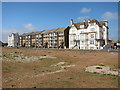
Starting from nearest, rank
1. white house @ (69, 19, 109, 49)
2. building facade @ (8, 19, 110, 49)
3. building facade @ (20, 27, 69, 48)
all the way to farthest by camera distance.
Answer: white house @ (69, 19, 109, 49) → building facade @ (8, 19, 110, 49) → building facade @ (20, 27, 69, 48)

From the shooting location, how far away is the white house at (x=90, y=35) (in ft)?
166

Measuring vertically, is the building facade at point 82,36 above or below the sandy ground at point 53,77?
above

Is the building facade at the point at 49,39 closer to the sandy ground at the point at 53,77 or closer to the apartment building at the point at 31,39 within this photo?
the apartment building at the point at 31,39

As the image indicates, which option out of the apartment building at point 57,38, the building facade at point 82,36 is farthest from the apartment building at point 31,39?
the apartment building at point 57,38

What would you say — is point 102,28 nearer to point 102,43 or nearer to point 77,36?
point 102,43

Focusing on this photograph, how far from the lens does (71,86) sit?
9.83m

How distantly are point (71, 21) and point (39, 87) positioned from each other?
56.0 m

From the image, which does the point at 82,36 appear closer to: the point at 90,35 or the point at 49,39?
the point at 90,35

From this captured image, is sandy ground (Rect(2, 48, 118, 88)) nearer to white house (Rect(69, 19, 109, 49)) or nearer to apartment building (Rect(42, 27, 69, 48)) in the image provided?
white house (Rect(69, 19, 109, 49))

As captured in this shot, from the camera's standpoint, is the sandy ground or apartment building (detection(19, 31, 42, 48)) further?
apartment building (detection(19, 31, 42, 48))

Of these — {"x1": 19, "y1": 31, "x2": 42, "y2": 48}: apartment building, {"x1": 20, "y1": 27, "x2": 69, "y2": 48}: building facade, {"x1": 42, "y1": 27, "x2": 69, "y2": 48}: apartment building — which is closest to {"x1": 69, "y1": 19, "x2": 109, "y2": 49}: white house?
{"x1": 42, "y1": 27, "x2": 69, "y2": 48}: apartment building

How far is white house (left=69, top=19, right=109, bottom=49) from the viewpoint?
50.5 meters

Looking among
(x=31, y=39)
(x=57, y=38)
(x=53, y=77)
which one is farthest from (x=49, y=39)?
(x=53, y=77)

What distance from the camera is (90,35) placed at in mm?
52594
